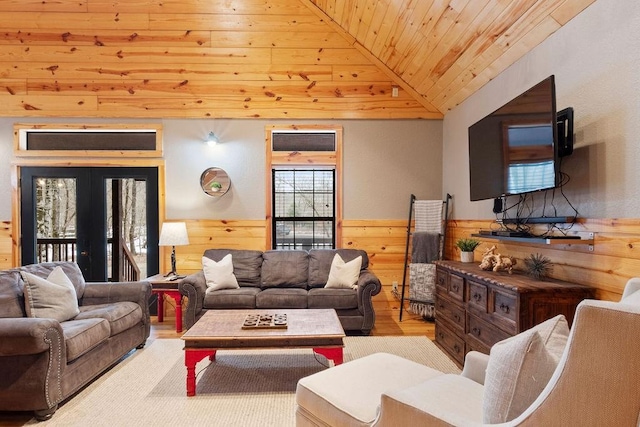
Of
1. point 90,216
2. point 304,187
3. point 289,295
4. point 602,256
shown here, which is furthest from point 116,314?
point 602,256

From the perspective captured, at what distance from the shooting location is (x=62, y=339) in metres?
2.45

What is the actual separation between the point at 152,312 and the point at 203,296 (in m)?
1.53

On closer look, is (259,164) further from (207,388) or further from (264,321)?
(207,388)

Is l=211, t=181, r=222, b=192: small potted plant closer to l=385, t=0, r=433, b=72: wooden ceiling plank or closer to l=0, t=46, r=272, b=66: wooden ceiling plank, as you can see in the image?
l=0, t=46, r=272, b=66: wooden ceiling plank

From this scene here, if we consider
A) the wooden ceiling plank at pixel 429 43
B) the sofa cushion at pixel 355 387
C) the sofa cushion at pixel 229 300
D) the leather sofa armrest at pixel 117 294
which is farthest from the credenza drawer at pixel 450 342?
the leather sofa armrest at pixel 117 294

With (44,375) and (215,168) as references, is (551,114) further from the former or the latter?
(215,168)

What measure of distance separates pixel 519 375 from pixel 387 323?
3547 mm

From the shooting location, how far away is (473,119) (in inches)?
164

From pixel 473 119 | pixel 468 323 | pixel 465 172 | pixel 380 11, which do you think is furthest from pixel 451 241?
pixel 380 11

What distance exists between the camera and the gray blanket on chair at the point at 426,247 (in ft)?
15.2

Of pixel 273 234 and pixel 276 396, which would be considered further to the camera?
pixel 273 234

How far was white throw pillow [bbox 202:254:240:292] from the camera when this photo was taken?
4.12 m

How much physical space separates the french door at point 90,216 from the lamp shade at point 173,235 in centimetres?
68

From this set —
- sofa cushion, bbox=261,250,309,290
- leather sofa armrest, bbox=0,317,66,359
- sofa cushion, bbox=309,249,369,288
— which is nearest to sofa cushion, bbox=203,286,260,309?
sofa cushion, bbox=261,250,309,290
